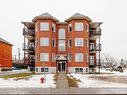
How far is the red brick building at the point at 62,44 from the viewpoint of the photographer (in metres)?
58.9

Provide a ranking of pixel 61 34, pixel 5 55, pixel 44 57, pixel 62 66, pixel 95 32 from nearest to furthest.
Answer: pixel 44 57, pixel 62 66, pixel 61 34, pixel 95 32, pixel 5 55

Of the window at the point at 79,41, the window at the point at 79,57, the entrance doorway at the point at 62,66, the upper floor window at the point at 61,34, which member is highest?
the upper floor window at the point at 61,34

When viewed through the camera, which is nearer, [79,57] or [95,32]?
[79,57]

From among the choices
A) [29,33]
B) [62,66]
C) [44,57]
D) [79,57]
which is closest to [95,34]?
[79,57]

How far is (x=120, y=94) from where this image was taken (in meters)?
19.6

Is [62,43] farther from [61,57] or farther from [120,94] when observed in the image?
[120,94]

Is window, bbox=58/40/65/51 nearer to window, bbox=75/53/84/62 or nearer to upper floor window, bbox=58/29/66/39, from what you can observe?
upper floor window, bbox=58/29/66/39

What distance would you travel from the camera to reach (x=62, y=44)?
2442 inches

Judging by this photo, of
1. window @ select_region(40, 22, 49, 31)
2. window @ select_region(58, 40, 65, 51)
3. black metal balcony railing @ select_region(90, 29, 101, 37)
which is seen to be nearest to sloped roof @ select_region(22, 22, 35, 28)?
window @ select_region(40, 22, 49, 31)

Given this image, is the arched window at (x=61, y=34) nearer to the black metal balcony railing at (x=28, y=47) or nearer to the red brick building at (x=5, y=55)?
the black metal balcony railing at (x=28, y=47)

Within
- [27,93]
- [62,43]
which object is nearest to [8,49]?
[62,43]

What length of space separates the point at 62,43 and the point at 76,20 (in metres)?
6.25

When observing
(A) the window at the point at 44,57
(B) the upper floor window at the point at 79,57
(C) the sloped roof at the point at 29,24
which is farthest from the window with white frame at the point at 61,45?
(C) the sloped roof at the point at 29,24

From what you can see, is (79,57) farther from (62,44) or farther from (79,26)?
(79,26)
